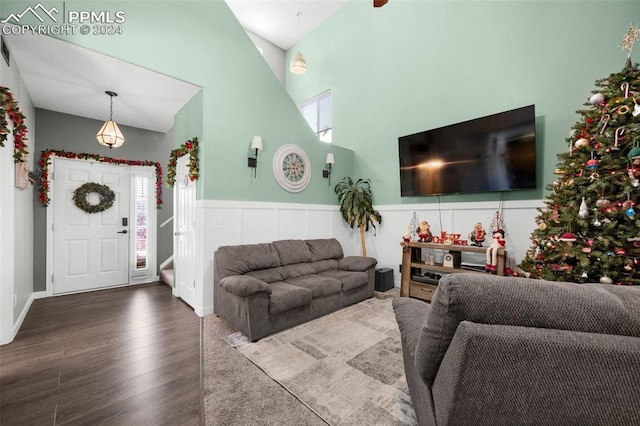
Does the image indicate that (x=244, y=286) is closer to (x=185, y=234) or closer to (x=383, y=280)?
(x=185, y=234)

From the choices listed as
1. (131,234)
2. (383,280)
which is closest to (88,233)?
(131,234)

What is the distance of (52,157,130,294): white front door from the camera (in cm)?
417

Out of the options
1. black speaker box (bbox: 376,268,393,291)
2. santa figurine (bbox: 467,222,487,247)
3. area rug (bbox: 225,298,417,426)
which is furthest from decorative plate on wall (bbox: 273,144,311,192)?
santa figurine (bbox: 467,222,487,247)

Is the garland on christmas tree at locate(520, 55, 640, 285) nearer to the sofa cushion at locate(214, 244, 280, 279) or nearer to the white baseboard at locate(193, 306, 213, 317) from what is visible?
the sofa cushion at locate(214, 244, 280, 279)

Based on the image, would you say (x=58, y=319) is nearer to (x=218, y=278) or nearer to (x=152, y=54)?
(x=218, y=278)

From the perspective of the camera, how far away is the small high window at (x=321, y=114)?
19.1ft

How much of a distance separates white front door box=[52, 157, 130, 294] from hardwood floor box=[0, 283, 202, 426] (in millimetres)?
897

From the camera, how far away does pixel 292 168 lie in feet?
13.6

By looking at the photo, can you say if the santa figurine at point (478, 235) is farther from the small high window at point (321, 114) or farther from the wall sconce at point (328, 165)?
the small high window at point (321, 114)

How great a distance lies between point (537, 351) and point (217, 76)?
3.89m

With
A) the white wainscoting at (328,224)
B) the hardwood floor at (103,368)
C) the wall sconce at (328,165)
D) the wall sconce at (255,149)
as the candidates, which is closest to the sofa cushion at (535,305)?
the hardwood floor at (103,368)

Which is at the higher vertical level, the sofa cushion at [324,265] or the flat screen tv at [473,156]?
the flat screen tv at [473,156]

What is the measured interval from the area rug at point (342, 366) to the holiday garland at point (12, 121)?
101 inches

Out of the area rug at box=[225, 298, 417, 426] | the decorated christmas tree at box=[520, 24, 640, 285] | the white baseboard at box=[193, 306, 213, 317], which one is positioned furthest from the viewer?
the white baseboard at box=[193, 306, 213, 317]
